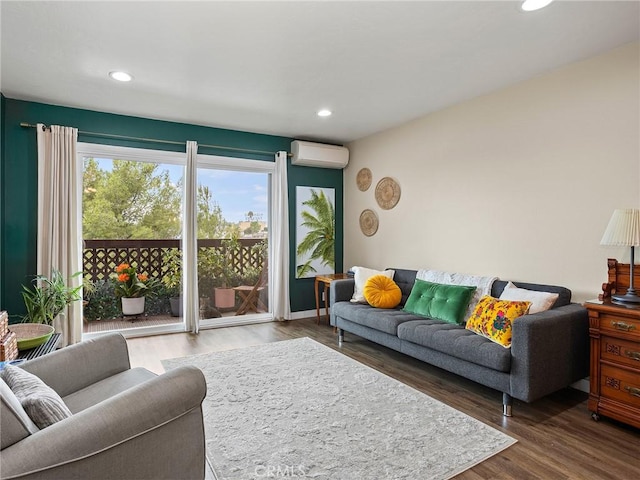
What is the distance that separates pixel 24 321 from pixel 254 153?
10.3ft

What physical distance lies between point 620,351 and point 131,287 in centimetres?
461

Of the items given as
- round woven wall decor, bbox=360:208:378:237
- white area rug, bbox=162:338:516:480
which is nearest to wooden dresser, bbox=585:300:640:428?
white area rug, bbox=162:338:516:480

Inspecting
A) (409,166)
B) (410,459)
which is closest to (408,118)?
(409,166)

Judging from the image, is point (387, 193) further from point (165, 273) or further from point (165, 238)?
point (165, 273)

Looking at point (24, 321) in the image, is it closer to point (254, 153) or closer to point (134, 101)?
point (134, 101)

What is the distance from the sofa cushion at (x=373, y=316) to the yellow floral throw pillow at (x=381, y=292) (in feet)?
0.31

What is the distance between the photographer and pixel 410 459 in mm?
2006

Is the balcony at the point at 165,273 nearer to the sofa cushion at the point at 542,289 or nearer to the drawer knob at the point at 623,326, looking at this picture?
the sofa cushion at the point at 542,289

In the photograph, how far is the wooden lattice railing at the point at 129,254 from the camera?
13.9ft

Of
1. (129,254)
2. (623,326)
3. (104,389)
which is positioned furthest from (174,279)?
(623,326)

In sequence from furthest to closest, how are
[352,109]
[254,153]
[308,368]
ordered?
1. [254,153]
2. [352,109]
3. [308,368]

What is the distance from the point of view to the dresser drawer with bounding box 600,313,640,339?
7.45 feet

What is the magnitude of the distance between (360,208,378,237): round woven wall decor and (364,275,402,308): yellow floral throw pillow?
1141mm

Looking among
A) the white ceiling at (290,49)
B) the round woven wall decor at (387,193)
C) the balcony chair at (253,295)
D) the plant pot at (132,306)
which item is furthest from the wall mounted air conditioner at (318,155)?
the plant pot at (132,306)
